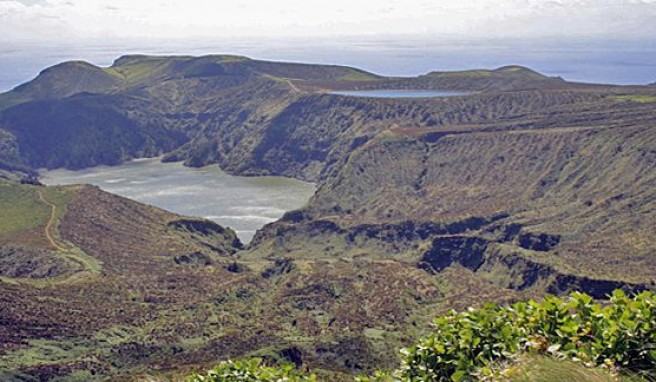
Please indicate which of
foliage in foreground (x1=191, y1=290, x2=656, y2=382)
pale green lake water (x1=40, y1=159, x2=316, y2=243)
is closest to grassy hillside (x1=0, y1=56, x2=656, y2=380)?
pale green lake water (x1=40, y1=159, x2=316, y2=243)

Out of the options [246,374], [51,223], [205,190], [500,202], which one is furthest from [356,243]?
[246,374]

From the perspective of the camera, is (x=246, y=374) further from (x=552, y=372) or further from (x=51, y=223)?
(x=51, y=223)

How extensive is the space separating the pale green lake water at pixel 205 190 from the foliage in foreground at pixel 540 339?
9624 cm

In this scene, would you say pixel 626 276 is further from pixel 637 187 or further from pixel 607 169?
pixel 607 169

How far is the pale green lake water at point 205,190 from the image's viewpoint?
11675 cm

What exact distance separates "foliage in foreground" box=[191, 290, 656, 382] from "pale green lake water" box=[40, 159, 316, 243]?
3789 inches

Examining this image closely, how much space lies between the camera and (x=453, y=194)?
104 meters

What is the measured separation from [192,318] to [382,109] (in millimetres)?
92595

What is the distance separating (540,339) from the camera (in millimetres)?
10164

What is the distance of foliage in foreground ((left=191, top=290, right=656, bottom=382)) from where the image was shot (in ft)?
32.1

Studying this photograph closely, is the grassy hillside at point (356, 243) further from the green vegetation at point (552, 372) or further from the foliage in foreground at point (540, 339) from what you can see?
the green vegetation at point (552, 372)

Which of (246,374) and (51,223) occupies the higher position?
(246,374)

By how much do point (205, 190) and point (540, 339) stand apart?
128451 millimetres

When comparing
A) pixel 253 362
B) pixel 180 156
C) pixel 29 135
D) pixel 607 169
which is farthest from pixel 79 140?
pixel 253 362
